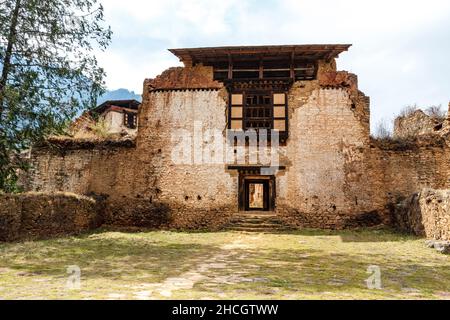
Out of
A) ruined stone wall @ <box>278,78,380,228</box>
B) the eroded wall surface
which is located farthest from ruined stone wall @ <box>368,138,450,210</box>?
ruined stone wall @ <box>278,78,380,228</box>

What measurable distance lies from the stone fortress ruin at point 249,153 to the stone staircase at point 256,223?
0.38 feet

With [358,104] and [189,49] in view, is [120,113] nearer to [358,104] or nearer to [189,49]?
[189,49]

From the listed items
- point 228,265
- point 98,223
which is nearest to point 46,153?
→ point 98,223

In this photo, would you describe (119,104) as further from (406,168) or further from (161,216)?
(406,168)

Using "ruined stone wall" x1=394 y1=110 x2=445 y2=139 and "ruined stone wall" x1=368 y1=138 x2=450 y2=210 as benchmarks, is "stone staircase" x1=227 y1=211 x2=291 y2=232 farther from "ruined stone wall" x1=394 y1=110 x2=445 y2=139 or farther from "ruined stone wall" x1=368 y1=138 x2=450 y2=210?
"ruined stone wall" x1=394 y1=110 x2=445 y2=139

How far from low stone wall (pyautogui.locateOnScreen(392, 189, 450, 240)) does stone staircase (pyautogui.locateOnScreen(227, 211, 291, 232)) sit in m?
4.32

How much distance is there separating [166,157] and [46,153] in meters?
5.59

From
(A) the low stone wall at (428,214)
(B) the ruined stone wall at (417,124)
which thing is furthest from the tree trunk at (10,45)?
(B) the ruined stone wall at (417,124)

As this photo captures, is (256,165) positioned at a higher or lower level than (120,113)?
lower

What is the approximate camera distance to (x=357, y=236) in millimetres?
12555

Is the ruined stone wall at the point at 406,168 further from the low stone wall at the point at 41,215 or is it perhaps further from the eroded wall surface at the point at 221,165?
the low stone wall at the point at 41,215

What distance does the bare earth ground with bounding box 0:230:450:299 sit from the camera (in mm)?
4359

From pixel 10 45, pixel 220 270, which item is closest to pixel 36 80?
pixel 10 45

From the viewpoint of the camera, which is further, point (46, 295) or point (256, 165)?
point (256, 165)
